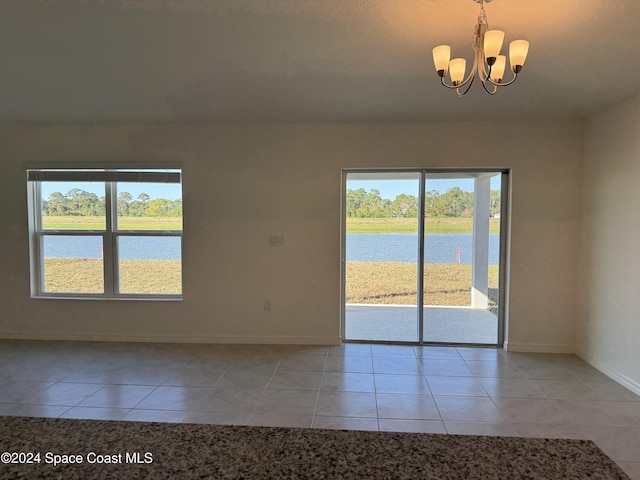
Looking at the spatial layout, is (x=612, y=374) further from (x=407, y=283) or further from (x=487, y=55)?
(x=487, y=55)

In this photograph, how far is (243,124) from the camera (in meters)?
4.00

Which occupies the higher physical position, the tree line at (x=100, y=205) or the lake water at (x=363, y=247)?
the tree line at (x=100, y=205)

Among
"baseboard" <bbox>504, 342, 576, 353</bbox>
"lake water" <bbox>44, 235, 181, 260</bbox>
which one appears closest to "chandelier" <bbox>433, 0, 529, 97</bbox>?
"baseboard" <bbox>504, 342, 576, 353</bbox>

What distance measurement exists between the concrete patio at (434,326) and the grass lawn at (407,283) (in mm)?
102

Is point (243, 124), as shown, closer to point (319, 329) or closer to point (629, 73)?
point (319, 329)

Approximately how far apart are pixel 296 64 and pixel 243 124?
5.00 ft

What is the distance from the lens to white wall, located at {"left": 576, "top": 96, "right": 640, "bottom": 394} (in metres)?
3.04

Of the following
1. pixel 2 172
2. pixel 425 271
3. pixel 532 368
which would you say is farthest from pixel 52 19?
pixel 532 368

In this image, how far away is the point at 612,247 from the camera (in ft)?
10.8

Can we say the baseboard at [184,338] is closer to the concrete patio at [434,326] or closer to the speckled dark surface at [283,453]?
the concrete patio at [434,326]

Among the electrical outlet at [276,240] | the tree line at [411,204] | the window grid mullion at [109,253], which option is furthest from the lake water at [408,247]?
the window grid mullion at [109,253]

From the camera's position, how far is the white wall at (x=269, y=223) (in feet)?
12.6

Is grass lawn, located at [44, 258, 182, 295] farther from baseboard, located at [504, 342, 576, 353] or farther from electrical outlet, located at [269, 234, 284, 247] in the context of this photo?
baseboard, located at [504, 342, 576, 353]

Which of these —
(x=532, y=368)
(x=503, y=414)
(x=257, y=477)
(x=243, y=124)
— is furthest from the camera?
(x=243, y=124)
